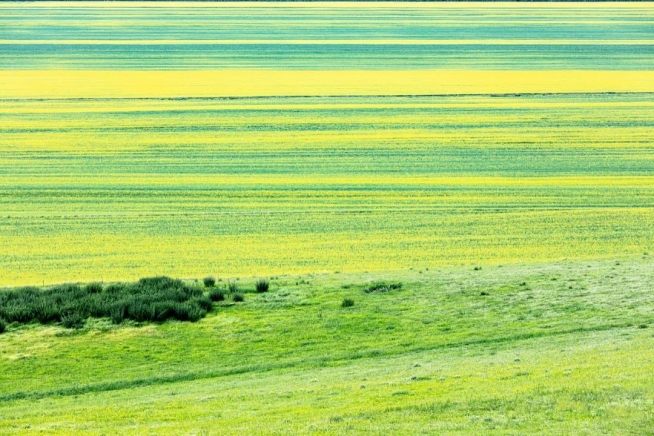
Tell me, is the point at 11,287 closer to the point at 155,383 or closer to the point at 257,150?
the point at 155,383

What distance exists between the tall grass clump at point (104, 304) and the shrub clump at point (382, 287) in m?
3.59

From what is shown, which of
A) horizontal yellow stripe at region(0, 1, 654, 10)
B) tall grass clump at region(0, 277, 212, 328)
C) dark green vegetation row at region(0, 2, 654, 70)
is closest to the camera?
tall grass clump at region(0, 277, 212, 328)

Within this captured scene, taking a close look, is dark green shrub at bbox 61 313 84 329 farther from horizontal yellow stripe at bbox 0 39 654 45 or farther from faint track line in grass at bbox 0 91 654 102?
horizontal yellow stripe at bbox 0 39 654 45

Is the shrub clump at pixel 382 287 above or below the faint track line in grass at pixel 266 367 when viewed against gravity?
above

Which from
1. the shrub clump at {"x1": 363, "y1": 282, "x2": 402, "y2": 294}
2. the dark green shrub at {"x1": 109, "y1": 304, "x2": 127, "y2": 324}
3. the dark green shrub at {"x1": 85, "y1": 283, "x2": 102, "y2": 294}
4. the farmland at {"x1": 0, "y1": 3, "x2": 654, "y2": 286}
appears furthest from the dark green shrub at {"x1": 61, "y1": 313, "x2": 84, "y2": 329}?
the shrub clump at {"x1": 363, "y1": 282, "x2": 402, "y2": 294}

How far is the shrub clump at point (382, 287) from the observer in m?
24.8

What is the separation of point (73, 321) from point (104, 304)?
98 cm

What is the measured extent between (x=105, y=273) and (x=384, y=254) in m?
7.43

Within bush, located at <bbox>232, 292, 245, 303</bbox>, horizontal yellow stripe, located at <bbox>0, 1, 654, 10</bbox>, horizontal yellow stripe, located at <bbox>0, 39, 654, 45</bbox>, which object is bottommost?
bush, located at <bbox>232, 292, 245, 303</bbox>

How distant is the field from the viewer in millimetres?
16250

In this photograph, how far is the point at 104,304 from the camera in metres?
23.5

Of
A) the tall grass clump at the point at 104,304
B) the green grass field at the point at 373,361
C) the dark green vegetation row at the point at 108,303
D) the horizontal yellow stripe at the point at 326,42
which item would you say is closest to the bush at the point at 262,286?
the dark green vegetation row at the point at 108,303

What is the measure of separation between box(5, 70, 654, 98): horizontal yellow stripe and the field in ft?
1.17

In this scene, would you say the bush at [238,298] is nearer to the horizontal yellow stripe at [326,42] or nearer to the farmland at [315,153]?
the farmland at [315,153]
